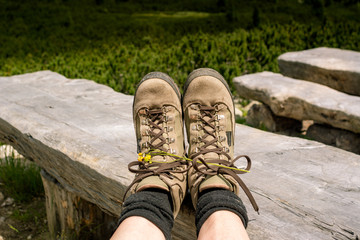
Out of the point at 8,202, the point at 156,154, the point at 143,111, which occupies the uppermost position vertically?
the point at 143,111

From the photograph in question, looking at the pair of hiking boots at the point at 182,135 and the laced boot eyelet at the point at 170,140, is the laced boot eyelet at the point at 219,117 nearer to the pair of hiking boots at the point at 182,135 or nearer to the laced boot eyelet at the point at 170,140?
the pair of hiking boots at the point at 182,135

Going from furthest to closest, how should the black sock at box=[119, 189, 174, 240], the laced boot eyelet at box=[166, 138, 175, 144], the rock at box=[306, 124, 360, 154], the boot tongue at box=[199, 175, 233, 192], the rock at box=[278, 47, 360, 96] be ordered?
the rock at box=[278, 47, 360, 96] < the rock at box=[306, 124, 360, 154] < the laced boot eyelet at box=[166, 138, 175, 144] < the boot tongue at box=[199, 175, 233, 192] < the black sock at box=[119, 189, 174, 240]

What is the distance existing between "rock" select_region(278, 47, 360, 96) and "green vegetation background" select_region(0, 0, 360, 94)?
933 mm

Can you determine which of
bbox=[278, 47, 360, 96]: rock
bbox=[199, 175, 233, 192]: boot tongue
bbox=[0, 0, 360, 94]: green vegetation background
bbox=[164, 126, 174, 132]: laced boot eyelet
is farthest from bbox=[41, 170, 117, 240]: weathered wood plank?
bbox=[278, 47, 360, 96]: rock

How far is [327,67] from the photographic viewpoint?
162 inches

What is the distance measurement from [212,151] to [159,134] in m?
0.29

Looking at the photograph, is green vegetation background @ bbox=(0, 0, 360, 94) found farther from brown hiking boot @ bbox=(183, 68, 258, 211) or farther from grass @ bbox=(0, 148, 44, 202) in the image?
brown hiking boot @ bbox=(183, 68, 258, 211)

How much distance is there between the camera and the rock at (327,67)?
3896 millimetres

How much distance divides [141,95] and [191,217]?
0.73 m

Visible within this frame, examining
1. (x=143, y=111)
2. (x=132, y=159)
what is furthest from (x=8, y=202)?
(x=143, y=111)

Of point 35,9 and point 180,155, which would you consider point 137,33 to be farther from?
point 180,155

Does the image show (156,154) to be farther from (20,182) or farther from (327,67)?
(327,67)

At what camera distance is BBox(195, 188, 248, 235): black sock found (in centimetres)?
128

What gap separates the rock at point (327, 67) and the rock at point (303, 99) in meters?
0.31
